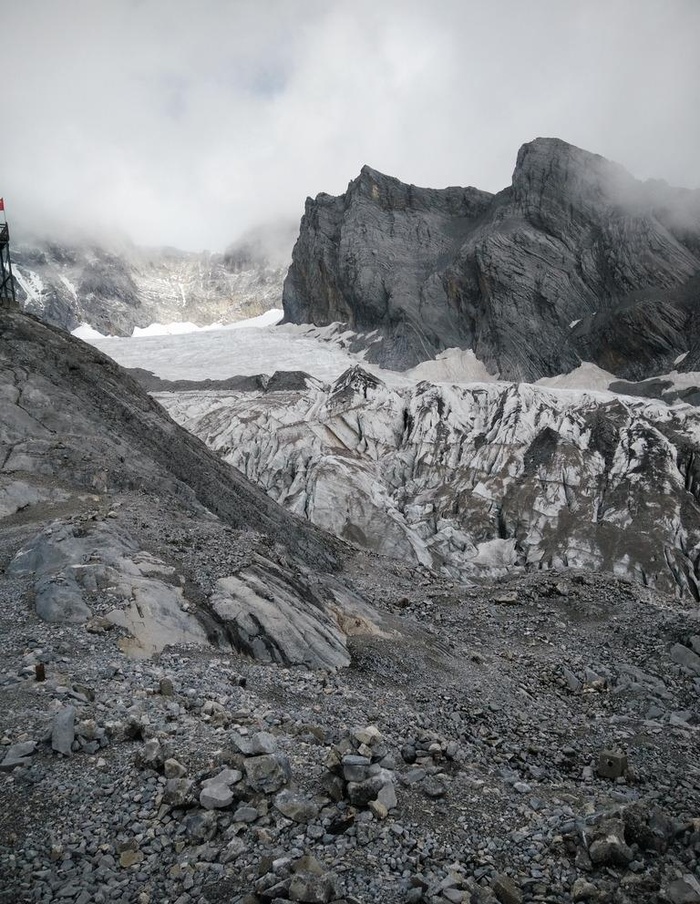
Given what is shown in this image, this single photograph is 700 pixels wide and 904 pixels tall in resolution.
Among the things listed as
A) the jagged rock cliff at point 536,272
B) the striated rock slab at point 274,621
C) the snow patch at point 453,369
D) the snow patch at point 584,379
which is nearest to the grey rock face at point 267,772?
the striated rock slab at point 274,621

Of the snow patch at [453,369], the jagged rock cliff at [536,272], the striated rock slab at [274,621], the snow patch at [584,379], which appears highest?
the jagged rock cliff at [536,272]

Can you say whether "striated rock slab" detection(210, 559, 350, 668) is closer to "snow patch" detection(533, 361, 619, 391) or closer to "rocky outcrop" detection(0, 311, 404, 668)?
"rocky outcrop" detection(0, 311, 404, 668)

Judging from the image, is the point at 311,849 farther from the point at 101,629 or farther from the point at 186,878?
the point at 101,629

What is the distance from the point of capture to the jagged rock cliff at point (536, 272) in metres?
106

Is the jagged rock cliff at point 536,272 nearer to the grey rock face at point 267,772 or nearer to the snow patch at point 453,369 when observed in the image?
the snow patch at point 453,369

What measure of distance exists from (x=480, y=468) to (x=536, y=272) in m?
61.7

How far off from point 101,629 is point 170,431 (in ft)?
70.8

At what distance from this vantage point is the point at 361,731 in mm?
10883

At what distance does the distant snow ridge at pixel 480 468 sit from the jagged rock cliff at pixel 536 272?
93.5ft

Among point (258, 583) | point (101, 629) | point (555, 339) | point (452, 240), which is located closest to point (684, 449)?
point (555, 339)

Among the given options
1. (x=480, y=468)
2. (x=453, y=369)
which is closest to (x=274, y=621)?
(x=480, y=468)

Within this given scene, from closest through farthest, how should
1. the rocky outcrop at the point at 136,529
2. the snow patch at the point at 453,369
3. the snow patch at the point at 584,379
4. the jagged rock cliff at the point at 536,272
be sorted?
the rocky outcrop at the point at 136,529 < the snow patch at the point at 584,379 < the jagged rock cliff at the point at 536,272 < the snow patch at the point at 453,369

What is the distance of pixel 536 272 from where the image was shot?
391 feet

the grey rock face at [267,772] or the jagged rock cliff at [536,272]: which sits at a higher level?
the jagged rock cliff at [536,272]
